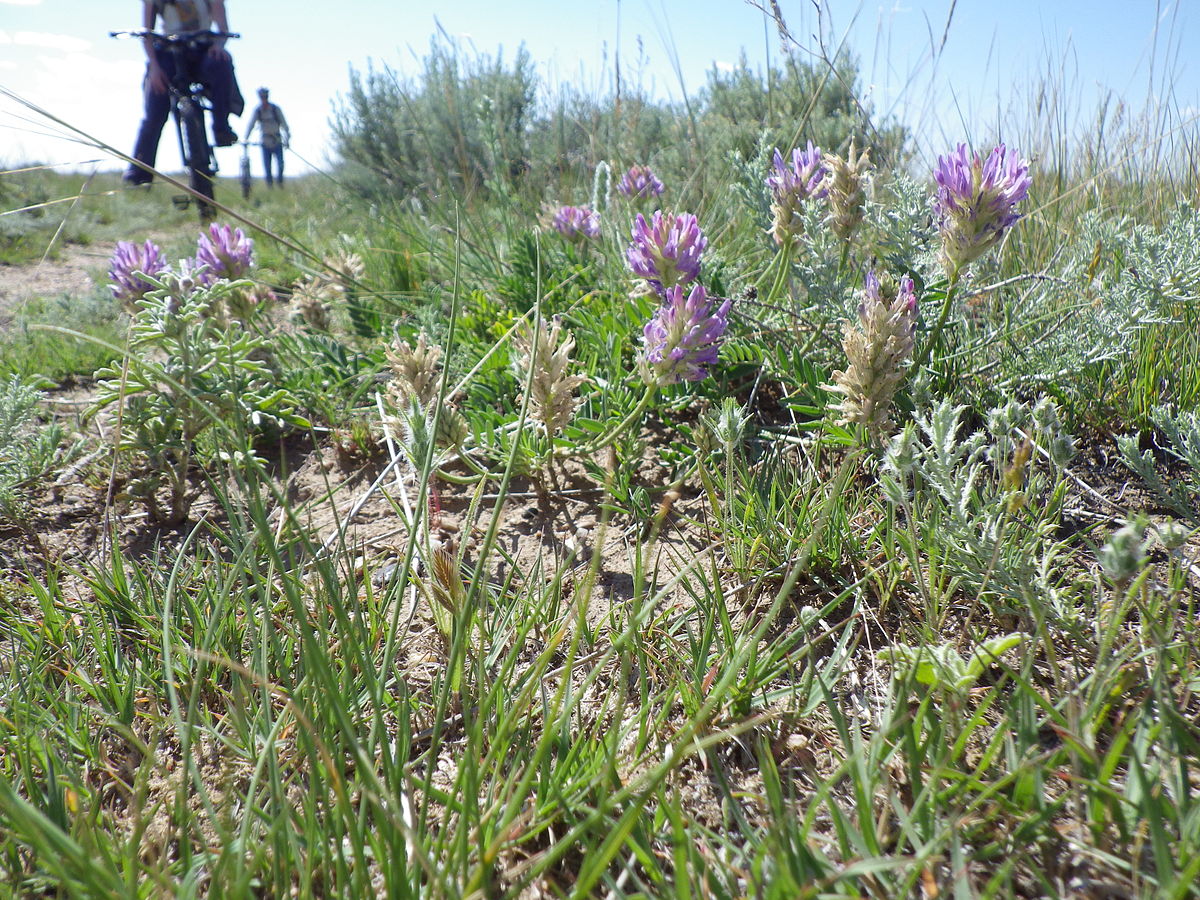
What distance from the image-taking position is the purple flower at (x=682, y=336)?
167cm

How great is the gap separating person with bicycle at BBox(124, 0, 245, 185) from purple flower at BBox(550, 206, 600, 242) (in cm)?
651

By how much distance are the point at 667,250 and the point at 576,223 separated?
1368mm

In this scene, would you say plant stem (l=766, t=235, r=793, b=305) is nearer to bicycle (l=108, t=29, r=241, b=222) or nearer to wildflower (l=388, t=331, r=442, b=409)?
wildflower (l=388, t=331, r=442, b=409)

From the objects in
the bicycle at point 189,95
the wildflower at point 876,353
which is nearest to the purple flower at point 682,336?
the wildflower at point 876,353

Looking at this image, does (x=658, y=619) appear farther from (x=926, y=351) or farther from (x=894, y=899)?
(x=926, y=351)

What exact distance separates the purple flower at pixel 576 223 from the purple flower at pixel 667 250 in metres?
1.22

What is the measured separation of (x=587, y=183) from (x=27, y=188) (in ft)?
27.0

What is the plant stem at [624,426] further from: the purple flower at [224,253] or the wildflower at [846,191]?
the purple flower at [224,253]

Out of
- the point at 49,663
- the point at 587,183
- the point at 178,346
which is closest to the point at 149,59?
the point at 587,183

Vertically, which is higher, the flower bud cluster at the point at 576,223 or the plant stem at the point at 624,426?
the flower bud cluster at the point at 576,223

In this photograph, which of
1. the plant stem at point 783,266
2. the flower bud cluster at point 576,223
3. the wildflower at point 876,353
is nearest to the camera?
the wildflower at point 876,353

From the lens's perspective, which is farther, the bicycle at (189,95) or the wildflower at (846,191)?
the bicycle at (189,95)

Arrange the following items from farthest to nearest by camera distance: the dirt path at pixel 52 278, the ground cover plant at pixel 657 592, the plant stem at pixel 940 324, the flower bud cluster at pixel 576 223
Answer: 1. the dirt path at pixel 52 278
2. the flower bud cluster at pixel 576 223
3. the plant stem at pixel 940 324
4. the ground cover plant at pixel 657 592

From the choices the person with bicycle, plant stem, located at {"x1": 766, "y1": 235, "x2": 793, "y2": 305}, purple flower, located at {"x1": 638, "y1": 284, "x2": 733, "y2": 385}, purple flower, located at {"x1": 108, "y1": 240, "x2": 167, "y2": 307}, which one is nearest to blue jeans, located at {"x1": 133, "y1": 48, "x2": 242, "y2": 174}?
the person with bicycle
